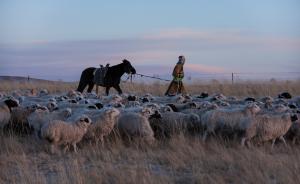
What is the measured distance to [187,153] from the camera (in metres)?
11.7

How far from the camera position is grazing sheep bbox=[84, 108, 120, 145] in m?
12.9

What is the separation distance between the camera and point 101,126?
512 inches

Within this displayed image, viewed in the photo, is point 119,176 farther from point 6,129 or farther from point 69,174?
point 6,129

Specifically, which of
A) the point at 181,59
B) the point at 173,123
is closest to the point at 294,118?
the point at 173,123

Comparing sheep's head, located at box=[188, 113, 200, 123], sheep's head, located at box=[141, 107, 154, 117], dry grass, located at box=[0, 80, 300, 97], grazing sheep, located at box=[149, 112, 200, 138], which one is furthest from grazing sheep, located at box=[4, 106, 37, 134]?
dry grass, located at box=[0, 80, 300, 97]

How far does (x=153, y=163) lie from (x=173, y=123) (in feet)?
9.04

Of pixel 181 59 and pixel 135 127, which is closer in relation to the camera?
Result: pixel 135 127

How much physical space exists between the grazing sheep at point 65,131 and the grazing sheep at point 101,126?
0.28 metres

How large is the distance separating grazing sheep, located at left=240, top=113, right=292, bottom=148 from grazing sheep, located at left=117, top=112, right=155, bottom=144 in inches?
78.4

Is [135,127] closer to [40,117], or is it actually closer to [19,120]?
[40,117]

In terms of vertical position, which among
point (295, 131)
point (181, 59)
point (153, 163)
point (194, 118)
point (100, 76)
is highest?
point (181, 59)

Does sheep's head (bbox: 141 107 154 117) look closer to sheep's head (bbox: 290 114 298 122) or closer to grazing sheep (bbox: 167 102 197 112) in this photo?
grazing sheep (bbox: 167 102 197 112)

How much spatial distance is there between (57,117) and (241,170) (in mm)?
5059

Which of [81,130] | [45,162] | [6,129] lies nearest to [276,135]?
[81,130]
